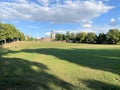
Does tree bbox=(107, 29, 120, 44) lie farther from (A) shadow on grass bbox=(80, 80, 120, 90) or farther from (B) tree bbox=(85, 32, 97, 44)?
(A) shadow on grass bbox=(80, 80, 120, 90)

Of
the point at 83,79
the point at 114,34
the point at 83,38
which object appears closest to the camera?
the point at 83,79

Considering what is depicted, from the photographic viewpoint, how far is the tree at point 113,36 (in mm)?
122438

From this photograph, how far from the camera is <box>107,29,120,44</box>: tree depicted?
402 feet

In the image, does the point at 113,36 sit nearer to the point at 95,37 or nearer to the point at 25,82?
the point at 95,37

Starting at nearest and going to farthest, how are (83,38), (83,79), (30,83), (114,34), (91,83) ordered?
(30,83) < (91,83) < (83,79) < (114,34) < (83,38)

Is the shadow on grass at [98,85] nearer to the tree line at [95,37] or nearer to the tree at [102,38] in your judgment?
the tree line at [95,37]

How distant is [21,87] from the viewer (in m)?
10.2

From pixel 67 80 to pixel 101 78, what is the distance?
229cm

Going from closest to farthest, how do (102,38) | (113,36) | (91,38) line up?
(113,36), (102,38), (91,38)

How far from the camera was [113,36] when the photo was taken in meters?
122

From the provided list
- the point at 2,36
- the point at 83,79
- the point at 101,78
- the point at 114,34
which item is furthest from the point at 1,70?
the point at 114,34

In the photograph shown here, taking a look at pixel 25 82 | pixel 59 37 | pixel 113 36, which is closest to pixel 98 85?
pixel 25 82

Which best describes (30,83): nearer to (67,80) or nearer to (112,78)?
(67,80)

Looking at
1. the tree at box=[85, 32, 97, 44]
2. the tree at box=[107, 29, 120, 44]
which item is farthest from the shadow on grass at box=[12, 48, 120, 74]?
the tree at box=[85, 32, 97, 44]
